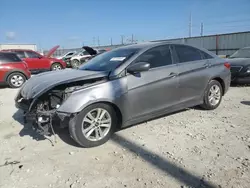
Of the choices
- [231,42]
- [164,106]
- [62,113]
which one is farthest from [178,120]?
[231,42]

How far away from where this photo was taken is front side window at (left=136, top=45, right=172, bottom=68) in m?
4.10

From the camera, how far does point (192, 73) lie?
4633 millimetres

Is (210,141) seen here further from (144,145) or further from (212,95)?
(212,95)

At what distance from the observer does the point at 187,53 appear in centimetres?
477

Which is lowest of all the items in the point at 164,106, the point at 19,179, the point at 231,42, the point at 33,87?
the point at 19,179

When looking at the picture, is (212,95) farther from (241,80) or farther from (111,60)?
(241,80)

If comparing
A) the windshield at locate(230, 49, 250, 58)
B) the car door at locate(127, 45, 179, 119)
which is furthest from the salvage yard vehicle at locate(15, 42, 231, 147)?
the windshield at locate(230, 49, 250, 58)

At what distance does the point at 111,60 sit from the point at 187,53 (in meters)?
1.67

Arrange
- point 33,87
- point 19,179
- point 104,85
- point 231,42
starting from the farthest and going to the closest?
1. point 231,42
2. point 33,87
3. point 104,85
4. point 19,179

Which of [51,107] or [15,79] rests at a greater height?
[51,107]

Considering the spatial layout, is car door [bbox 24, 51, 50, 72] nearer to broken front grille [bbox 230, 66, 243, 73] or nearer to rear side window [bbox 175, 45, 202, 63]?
broken front grille [bbox 230, 66, 243, 73]

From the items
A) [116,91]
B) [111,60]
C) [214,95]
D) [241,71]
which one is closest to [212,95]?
[214,95]

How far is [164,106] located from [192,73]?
99 cm

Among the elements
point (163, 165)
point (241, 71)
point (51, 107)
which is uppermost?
point (241, 71)
